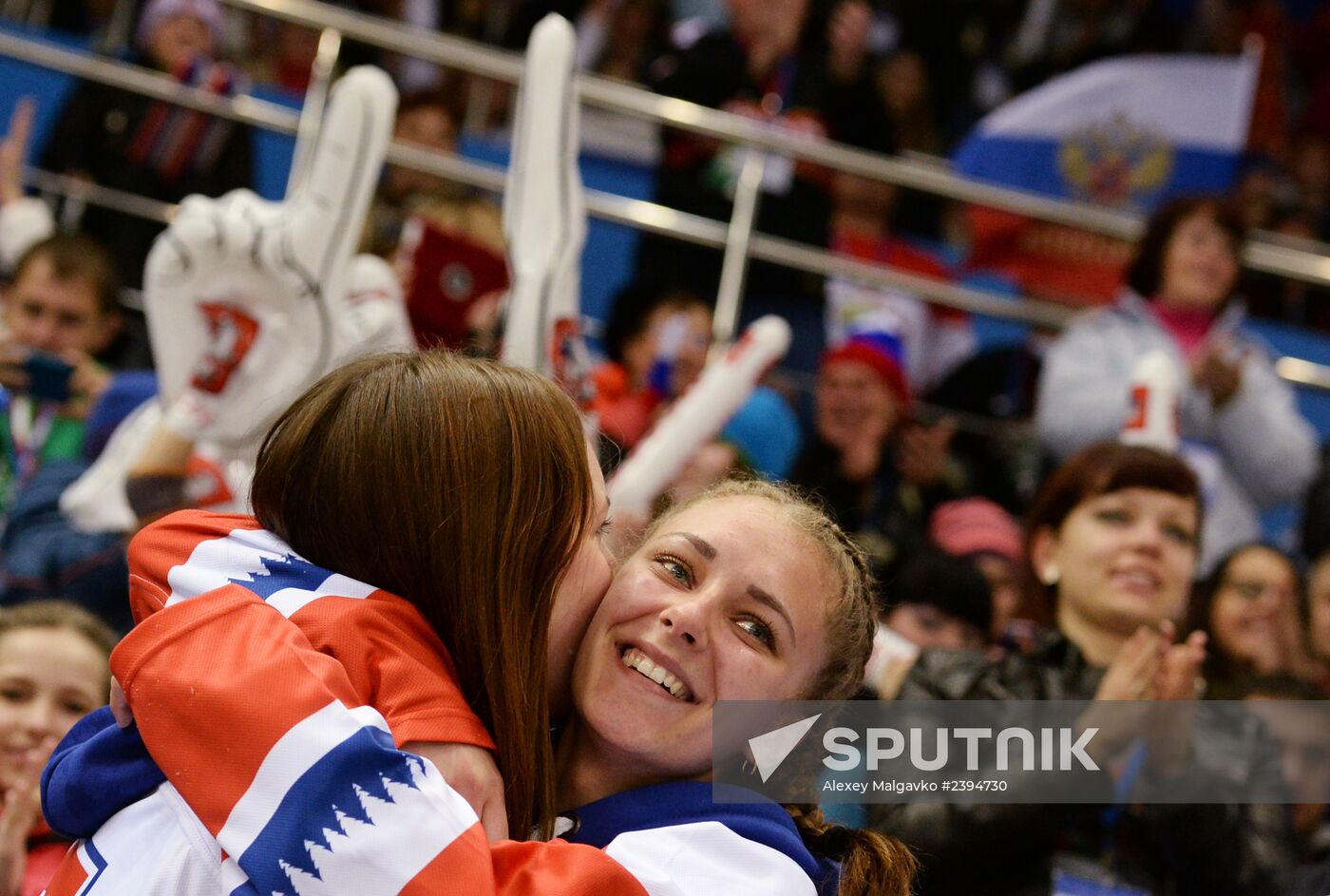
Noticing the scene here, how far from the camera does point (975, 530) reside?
12.2ft

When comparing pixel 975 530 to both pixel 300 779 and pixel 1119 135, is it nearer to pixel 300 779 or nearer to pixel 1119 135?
pixel 1119 135

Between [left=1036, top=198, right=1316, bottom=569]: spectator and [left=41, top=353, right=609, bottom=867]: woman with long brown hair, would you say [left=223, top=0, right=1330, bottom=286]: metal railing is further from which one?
[left=41, top=353, right=609, bottom=867]: woman with long brown hair

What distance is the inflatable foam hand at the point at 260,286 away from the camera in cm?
263

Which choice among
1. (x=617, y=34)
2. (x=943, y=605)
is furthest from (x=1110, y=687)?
(x=617, y=34)

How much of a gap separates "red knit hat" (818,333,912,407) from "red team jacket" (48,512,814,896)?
8.59 ft

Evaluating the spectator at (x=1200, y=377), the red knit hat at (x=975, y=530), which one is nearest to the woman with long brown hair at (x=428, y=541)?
the red knit hat at (x=975, y=530)

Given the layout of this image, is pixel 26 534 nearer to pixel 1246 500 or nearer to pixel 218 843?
pixel 218 843

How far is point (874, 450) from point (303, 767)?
278cm

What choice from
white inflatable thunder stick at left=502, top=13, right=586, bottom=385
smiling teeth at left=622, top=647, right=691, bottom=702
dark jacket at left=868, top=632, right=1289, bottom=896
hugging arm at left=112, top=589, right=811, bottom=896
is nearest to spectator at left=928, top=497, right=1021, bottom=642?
dark jacket at left=868, top=632, right=1289, bottom=896

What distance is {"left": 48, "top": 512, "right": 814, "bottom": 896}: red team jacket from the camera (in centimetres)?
134

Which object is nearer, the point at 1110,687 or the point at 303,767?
the point at 303,767

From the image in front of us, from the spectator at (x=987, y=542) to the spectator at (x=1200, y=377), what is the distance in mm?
229

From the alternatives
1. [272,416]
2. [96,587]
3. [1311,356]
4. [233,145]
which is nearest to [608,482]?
[272,416]

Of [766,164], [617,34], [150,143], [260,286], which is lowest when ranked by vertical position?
[260,286]
